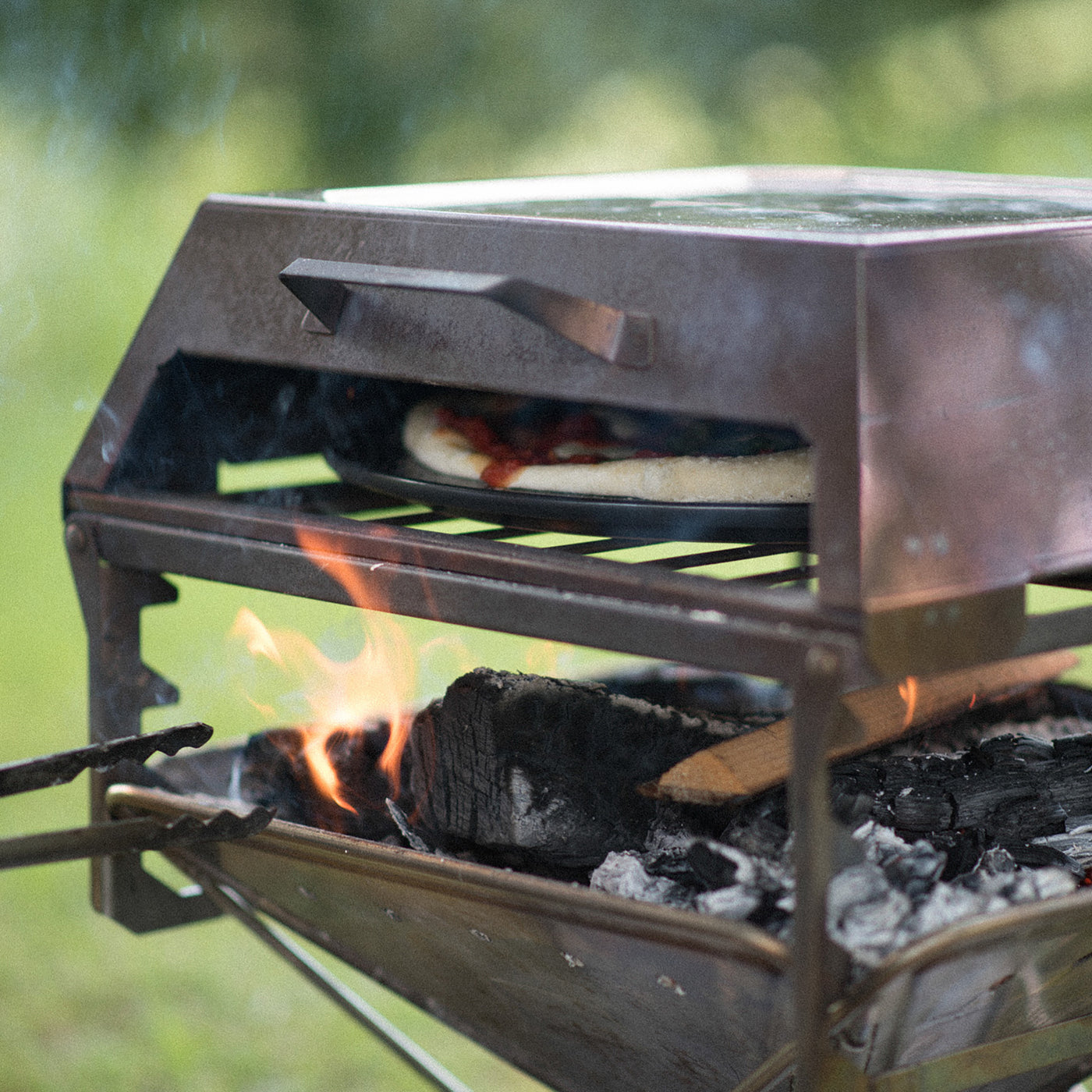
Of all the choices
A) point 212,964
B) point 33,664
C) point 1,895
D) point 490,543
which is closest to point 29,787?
point 490,543

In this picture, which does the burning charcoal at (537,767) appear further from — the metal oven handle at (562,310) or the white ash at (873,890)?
the metal oven handle at (562,310)

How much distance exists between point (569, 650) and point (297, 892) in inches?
43.1

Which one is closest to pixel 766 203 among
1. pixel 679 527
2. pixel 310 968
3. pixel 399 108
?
pixel 679 527

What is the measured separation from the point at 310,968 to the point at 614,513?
0.72 metres

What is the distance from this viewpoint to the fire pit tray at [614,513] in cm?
128

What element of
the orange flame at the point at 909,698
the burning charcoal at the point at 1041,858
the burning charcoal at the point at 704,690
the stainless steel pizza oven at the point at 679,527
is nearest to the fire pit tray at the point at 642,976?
the stainless steel pizza oven at the point at 679,527

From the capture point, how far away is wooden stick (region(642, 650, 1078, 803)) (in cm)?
133

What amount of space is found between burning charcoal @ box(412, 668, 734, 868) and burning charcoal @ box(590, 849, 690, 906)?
0.07m

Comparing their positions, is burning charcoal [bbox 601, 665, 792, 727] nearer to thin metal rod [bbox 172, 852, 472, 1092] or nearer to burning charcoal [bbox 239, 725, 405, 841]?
burning charcoal [bbox 239, 725, 405, 841]

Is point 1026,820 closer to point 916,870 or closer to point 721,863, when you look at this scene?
point 916,870

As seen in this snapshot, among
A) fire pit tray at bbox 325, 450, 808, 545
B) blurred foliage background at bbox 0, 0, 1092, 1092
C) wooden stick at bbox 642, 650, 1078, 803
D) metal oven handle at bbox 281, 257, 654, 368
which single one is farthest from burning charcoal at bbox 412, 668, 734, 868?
blurred foliage background at bbox 0, 0, 1092, 1092

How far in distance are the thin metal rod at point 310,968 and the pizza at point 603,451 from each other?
0.54m

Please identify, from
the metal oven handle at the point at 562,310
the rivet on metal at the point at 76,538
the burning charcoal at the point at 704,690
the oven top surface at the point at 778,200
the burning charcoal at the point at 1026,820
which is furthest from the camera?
the burning charcoal at the point at 704,690

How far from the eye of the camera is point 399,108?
5.90 metres
